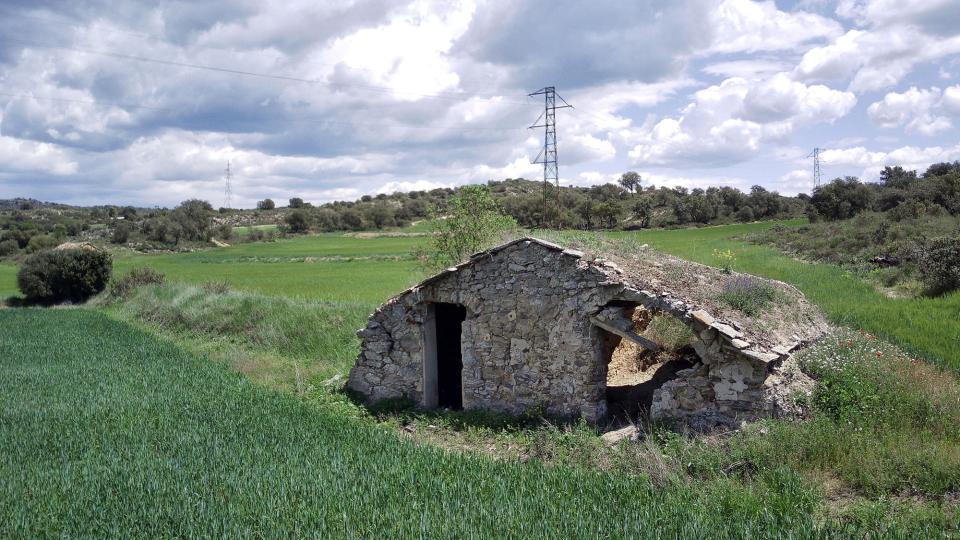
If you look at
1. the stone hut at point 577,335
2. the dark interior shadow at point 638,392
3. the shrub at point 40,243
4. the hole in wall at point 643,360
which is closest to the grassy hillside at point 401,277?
the stone hut at point 577,335

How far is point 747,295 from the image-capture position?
35.6 ft

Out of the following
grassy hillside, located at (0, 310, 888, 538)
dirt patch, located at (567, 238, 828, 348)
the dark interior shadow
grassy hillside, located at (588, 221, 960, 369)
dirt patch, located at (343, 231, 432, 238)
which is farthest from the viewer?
dirt patch, located at (343, 231, 432, 238)

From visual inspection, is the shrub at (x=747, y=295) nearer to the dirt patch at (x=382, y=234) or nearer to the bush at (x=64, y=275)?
the bush at (x=64, y=275)

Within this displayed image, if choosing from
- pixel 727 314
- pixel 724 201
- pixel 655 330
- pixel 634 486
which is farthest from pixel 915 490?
pixel 724 201

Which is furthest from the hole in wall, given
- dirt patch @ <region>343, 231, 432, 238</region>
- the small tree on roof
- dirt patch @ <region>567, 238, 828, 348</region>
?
dirt patch @ <region>343, 231, 432, 238</region>

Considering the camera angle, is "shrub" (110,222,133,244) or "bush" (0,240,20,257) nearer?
"bush" (0,240,20,257)

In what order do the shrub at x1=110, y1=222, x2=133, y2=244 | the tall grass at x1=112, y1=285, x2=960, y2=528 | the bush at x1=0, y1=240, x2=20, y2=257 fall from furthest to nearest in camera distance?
1. the shrub at x1=110, y1=222, x2=133, y2=244
2. the bush at x1=0, y1=240, x2=20, y2=257
3. the tall grass at x1=112, y1=285, x2=960, y2=528

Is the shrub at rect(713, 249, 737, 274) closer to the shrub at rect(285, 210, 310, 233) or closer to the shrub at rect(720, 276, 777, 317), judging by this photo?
the shrub at rect(720, 276, 777, 317)

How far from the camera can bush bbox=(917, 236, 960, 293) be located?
55.8 ft

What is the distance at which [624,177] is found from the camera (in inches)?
4016

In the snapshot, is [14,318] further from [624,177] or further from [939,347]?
[624,177]

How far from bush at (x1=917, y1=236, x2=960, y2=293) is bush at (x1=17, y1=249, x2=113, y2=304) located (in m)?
36.1

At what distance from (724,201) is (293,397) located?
7465 centimetres

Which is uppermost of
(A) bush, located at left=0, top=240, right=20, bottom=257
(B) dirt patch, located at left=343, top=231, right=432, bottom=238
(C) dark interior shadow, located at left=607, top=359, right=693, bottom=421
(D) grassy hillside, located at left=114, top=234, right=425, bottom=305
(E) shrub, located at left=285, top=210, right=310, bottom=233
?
(E) shrub, located at left=285, top=210, right=310, bottom=233
